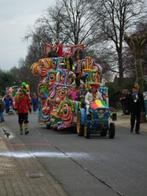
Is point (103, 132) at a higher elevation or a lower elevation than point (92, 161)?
higher

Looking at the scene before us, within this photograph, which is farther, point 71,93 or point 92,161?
point 71,93

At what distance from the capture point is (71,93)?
23672 mm

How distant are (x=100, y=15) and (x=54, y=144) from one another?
4563 cm

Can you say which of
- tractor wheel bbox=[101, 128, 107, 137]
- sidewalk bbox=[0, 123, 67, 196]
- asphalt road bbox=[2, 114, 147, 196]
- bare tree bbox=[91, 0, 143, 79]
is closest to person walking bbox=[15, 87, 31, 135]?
asphalt road bbox=[2, 114, 147, 196]

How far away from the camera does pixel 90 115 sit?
67.9ft

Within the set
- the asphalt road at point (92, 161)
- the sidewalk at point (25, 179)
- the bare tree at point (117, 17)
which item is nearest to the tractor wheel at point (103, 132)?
the asphalt road at point (92, 161)

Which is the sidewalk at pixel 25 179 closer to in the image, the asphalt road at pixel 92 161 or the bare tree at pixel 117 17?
the asphalt road at pixel 92 161

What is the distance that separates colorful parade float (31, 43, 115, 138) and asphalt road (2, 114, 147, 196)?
70 centimetres

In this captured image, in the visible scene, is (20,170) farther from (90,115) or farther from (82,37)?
(82,37)

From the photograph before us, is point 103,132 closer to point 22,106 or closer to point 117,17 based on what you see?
point 22,106

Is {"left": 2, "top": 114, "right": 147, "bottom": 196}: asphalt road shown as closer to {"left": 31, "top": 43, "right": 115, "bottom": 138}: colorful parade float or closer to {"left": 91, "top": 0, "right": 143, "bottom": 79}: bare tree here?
{"left": 31, "top": 43, "right": 115, "bottom": 138}: colorful parade float

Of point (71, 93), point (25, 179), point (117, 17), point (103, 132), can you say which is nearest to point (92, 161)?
point (25, 179)

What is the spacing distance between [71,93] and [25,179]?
12683 millimetres

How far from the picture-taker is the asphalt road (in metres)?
10.3
